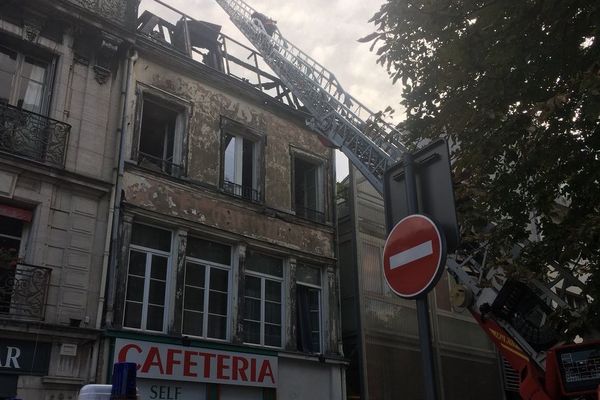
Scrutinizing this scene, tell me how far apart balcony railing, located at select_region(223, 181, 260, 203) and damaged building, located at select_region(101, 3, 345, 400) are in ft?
0.11

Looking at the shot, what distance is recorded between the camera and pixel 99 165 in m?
12.3

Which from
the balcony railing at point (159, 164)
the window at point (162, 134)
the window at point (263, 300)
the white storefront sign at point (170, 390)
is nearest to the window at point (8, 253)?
the white storefront sign at point (170, 390)

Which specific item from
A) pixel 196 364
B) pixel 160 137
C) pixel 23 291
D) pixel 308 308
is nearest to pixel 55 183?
pixel 23 291

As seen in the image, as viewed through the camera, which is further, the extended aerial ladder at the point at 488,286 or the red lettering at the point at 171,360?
the red lettering at the point at 171,360

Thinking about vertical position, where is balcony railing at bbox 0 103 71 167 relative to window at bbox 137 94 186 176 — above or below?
below

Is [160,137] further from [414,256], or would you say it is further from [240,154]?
[414,256]

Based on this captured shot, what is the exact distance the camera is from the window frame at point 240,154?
1476cm

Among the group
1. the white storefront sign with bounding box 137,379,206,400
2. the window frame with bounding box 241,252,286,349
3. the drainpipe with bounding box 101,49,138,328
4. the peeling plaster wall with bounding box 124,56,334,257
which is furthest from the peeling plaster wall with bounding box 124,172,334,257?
the white storefront sign with bounding box 137,379,206,400

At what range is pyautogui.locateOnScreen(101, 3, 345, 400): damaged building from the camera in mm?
12336

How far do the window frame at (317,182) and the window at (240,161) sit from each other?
3.51 feet

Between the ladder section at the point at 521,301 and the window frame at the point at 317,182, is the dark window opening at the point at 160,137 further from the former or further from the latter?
the ladder section at the point at 521,301

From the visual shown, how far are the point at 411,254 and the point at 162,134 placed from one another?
36.8 ft

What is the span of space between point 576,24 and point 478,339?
13.0m

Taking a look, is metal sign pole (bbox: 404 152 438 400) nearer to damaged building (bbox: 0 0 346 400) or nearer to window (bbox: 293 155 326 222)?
damaged building (bbox: 0 0 346 400)
